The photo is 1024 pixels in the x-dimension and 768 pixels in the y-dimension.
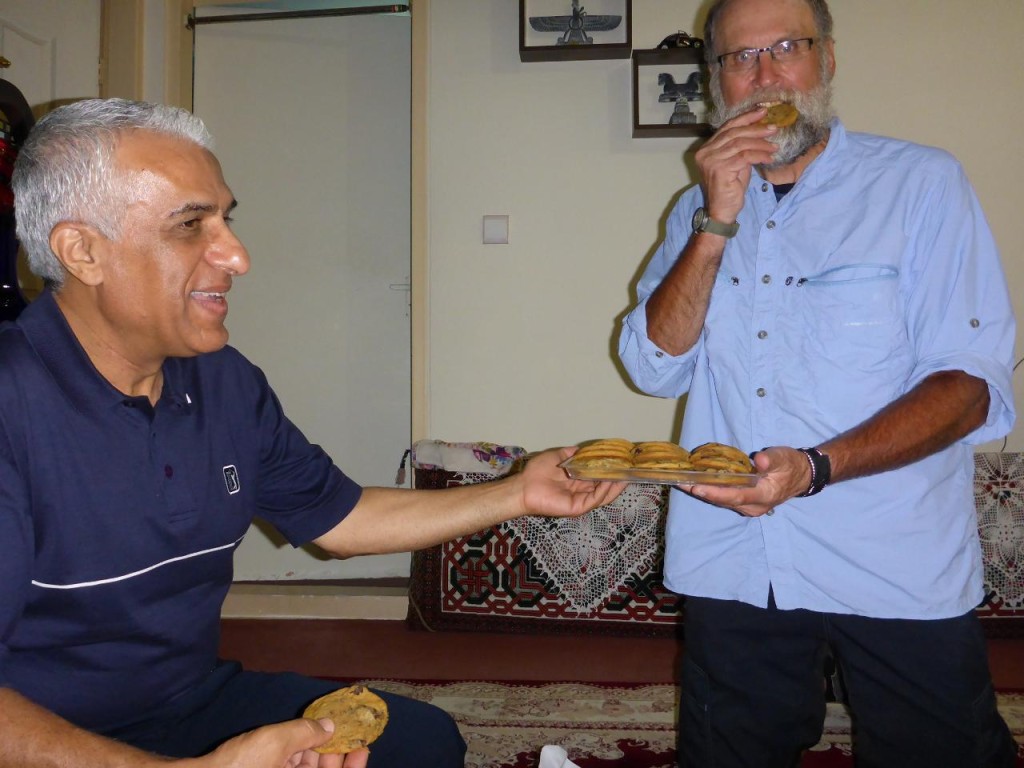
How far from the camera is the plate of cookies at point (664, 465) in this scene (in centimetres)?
121

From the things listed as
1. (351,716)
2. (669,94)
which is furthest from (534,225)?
(351,716)

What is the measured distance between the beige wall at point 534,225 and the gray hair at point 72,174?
7.87 feet

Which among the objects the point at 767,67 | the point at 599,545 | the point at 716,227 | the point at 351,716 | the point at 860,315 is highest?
the point at 767,67

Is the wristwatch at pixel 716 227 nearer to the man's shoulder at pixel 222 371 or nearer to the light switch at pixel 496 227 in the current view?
the man's shoulder at pixel 222 371

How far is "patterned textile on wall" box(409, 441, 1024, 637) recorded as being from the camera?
321cm

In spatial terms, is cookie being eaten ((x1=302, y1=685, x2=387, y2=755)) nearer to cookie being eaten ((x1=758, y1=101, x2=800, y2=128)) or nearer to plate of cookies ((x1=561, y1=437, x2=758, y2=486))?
plate of cookies ((x1=561, y1=437, x2=758, y2=486))

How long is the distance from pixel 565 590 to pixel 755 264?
2.07m

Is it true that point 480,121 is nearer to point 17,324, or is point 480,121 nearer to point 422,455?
point 422,455

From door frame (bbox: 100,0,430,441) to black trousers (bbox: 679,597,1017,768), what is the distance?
2285mm

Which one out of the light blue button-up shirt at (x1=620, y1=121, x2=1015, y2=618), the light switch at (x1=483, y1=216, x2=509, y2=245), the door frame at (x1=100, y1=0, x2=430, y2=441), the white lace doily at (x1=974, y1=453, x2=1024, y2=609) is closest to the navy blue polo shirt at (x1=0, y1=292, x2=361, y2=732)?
the light blue button-up shirt at (x1=620, y1=121, x2=1015, y2=618)

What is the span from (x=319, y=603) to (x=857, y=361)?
2.91 metres

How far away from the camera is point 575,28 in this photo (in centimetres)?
336

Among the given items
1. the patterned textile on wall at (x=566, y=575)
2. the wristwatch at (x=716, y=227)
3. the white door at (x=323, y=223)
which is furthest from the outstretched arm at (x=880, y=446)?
the white door at (x=323, y=223)

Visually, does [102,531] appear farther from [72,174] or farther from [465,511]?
[465,511]
